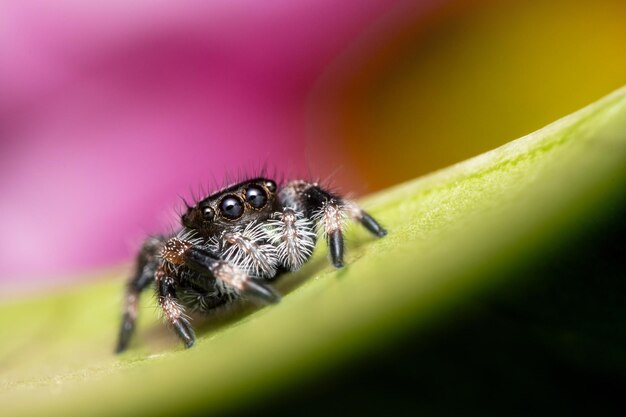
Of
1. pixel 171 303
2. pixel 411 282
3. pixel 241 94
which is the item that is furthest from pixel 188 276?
pixel 241 94

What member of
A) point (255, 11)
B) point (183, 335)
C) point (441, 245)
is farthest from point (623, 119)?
point (255, 11)

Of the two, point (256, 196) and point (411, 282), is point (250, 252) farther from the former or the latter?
point (411, 282)

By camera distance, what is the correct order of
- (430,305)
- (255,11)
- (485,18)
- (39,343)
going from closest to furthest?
(430,305)
(39,343)
(485,18)
(255,11)

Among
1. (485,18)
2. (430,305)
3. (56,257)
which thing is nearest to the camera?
(430,305)

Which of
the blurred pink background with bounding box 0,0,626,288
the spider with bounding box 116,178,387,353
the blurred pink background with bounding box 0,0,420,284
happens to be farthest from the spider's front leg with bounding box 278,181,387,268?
the blurred pink background with bounding box 0,0,420,284

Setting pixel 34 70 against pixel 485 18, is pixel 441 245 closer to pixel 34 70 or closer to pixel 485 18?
pixel 485 18

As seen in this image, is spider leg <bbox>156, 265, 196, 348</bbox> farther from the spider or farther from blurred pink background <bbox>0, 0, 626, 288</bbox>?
blurred pink background <bbox>0, 0, 626, 288</bbox>
